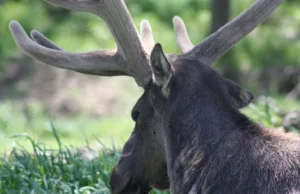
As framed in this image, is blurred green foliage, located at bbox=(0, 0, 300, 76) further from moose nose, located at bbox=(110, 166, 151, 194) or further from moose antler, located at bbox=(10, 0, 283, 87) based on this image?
moose nose, located at bbox=(110, 166, 151, 194)

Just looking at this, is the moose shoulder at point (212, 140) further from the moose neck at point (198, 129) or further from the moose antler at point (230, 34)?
the moose antler at point (230, 34)

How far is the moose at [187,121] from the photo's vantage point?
3900mm

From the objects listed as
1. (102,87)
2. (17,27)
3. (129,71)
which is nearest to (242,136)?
(129,71)

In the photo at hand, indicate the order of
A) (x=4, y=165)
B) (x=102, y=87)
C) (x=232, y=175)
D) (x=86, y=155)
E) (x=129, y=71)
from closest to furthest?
(x=232, y=175)
(x=129, y=71)
(x=4, y=165)
(x=86, y=155)
(x=102, y=87)

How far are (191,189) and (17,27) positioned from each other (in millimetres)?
1631

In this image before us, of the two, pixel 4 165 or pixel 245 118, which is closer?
pixel 245 118

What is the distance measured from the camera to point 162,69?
13.4ft

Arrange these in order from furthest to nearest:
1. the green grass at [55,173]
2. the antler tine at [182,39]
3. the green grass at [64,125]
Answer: the green grass at [64,125] → the green grass at [55,173] → the antler tine at [182,39]

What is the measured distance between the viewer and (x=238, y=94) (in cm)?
438

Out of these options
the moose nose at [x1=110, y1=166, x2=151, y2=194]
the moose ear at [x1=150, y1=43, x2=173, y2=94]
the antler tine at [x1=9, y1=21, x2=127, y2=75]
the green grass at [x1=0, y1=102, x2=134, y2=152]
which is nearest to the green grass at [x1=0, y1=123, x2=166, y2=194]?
the moose nose at [x1=110, y1=166, x2=151, y2=194]

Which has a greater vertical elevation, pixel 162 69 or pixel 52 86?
pixel 162 69

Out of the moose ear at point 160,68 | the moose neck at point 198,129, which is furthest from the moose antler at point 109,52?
the moose neck at point 198,129

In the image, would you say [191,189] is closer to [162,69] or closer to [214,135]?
[214,135]

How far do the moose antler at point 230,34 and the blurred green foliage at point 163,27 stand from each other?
301 inches
